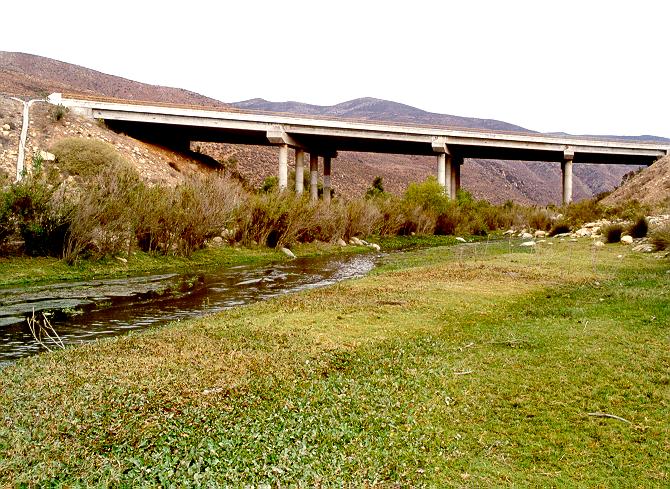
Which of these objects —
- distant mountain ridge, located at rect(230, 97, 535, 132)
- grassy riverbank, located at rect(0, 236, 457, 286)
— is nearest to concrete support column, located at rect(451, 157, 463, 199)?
grassy riverbank, located at rect(0, 236, 457, 286)

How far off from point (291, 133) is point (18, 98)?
70.2 ft

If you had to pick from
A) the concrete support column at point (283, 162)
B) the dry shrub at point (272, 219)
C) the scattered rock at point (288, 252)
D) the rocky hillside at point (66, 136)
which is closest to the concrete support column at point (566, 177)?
the concrete support column at point (283, 162)

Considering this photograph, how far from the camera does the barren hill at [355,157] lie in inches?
3095

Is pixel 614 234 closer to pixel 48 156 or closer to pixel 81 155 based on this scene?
pixel 81 155

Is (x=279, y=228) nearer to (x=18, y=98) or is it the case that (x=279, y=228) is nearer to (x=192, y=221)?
(x=192, y=221)

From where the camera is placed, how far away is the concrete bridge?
1940 inches

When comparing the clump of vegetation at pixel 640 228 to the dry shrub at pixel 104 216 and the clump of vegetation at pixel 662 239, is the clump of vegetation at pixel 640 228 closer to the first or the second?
the clump of vegetation at pixel 662 239

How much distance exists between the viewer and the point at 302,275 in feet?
74.1

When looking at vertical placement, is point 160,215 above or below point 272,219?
above

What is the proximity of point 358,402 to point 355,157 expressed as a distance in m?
109

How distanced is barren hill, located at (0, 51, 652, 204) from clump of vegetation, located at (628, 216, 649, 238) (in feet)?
117

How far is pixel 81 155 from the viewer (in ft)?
124

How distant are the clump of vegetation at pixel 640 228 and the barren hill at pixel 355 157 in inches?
1398

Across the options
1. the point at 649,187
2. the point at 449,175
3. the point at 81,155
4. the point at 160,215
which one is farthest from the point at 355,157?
the point at 160,215
